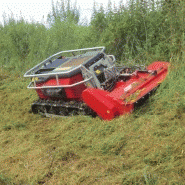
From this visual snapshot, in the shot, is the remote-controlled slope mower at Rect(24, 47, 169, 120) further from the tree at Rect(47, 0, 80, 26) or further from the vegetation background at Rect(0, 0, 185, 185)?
the tree at Rect(47, 0, 80, 26)

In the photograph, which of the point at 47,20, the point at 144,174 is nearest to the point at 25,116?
the point at 144,174

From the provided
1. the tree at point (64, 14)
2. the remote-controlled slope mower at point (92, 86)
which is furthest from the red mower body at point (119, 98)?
the tree at point (64, 14)

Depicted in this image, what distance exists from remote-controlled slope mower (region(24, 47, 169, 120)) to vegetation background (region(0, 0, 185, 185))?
214 millimetres

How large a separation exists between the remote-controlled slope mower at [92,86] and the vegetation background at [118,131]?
0.70ft

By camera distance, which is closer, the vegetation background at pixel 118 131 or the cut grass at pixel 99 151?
the cut grass at pixel 99 151

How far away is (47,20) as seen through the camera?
38.6 feet

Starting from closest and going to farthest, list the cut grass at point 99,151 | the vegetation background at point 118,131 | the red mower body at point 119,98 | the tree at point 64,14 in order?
1. the cut grass at point 99,151
2. the vegetation background at point 118,131
3. the red mower body at point 119,98
4. the tree at point 64,14

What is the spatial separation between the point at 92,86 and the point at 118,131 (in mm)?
1376

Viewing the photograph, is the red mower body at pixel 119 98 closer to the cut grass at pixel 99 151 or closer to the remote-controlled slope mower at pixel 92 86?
the remote-controlled slope mower at pixel 92 86

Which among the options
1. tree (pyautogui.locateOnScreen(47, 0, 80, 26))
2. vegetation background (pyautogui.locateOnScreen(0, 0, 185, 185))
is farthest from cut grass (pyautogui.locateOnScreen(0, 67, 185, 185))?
tree (pyautogui.locateOnScreen(47, 0, 80, 26))

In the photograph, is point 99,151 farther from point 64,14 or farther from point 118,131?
point 64,14

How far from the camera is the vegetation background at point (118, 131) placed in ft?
9.86

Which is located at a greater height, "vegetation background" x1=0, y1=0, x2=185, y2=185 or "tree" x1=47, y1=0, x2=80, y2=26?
"tree" x1=47, y1=0, x2=80, y2=26

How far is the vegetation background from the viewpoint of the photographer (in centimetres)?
301
